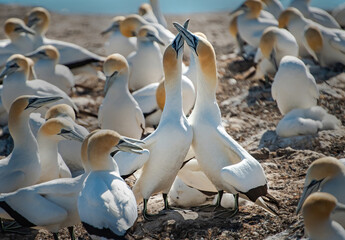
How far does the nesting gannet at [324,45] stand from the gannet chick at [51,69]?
3218 mm

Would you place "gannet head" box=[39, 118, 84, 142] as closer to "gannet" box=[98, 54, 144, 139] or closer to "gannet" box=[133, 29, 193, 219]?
"gannet" box=[133, 29, 193, 219]

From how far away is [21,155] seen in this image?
18.7 feet

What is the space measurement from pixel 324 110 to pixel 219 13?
7.31 meters

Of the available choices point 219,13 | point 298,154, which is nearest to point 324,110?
point 298,154

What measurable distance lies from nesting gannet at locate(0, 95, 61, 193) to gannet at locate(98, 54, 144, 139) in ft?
4.12

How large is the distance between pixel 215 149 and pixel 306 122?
1.98 meters

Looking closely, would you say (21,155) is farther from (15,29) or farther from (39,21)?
(39,21)

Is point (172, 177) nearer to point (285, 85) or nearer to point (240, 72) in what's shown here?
point (285, 85)

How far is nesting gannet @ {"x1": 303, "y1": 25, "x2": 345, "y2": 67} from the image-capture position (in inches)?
356

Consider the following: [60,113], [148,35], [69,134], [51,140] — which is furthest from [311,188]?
[148,35]

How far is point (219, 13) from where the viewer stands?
1440cm

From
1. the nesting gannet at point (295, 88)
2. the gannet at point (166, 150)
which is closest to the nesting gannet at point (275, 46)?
the nesting gannet at point (295, 88)

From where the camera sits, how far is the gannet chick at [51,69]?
8.84 meters

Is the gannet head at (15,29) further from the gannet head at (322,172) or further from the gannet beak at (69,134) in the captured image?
the gannet head at (322,172)
